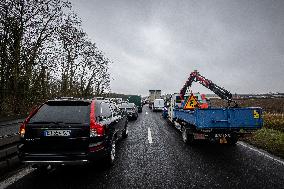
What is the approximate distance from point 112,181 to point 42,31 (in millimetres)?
20426

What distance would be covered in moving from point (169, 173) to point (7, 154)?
3768 mm

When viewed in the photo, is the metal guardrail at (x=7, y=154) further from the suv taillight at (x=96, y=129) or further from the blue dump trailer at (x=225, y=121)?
the blue dump trailer at (x=225, y=121)

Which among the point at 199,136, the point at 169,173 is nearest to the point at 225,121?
the point at 199,136

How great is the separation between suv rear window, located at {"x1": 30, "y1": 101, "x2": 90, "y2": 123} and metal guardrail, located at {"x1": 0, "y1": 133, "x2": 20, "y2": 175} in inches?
48.4

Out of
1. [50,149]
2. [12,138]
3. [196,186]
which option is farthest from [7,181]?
[196,186]

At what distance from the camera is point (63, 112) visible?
564 cm

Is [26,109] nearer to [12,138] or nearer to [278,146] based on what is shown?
[12,138]

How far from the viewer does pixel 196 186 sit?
200 inches

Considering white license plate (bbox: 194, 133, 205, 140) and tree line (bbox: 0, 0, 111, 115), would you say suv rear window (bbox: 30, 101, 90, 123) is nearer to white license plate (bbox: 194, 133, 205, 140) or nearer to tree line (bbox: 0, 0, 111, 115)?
white license plate (bbox: 194, 133, 205, 140)

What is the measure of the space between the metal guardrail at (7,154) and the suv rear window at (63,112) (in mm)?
1229

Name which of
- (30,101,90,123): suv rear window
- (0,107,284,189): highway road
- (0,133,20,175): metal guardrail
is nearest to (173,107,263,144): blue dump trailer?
(0,107,284,189): highway road

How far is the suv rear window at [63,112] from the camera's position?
18.0 ft

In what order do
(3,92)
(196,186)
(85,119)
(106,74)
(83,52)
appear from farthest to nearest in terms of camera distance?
(106,74) → (83,52) → (3,92) → (85,119) → (196,186)

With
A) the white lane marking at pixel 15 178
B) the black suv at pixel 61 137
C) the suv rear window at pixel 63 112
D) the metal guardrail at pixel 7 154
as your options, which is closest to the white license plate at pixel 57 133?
the black suv at pixel 61 137
